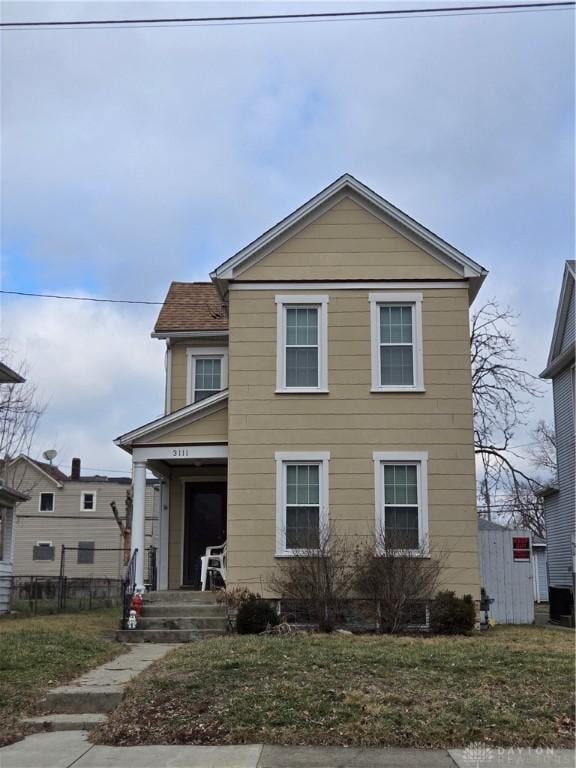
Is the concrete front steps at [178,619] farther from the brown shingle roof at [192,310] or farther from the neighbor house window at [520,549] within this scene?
the neighbor house window at [520,549]

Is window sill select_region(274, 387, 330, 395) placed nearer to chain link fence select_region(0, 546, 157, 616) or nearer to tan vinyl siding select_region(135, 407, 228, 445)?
tan vinyl siding select_region(135, 407, 228, 445)

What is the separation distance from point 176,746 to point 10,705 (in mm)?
2204

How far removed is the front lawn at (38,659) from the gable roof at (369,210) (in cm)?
694

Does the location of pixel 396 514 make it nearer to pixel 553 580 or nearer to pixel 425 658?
pixel 425 658

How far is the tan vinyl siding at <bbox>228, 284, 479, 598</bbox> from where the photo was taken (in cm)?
1496

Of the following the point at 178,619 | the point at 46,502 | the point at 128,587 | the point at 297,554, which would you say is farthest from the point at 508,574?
the point at 46,502

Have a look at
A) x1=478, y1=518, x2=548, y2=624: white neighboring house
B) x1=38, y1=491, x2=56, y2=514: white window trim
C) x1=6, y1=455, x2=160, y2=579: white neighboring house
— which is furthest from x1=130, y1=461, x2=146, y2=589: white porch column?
x1=38, y1=491, x2=56, y2=514: white window trim

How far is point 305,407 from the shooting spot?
50.8 ft

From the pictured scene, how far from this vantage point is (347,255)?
16.1m

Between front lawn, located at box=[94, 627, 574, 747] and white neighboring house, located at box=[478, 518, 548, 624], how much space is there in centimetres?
810

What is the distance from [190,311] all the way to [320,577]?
8.04 m

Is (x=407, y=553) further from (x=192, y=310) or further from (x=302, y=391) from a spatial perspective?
(x=192, y=310)

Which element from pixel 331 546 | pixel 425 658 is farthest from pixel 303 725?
pixel 331 546

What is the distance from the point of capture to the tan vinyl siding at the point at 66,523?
1805 inches
